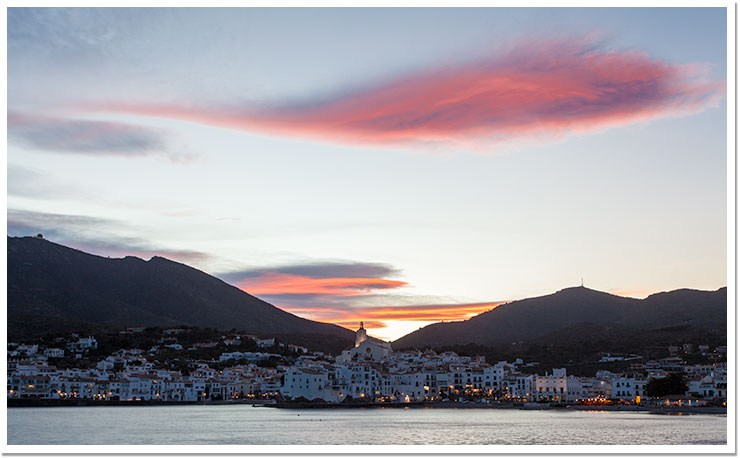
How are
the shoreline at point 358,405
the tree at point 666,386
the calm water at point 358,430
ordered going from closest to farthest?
the calm water at point 358,430 < the shoreline at point 358,405 < the tree at point 666,386

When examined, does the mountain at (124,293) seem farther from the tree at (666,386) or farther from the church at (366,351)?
the tree at (666,386)

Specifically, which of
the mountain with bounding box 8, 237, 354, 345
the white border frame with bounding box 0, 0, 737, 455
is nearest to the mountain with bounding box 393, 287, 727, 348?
the mountain with bounding box 8, 237, 354, 345

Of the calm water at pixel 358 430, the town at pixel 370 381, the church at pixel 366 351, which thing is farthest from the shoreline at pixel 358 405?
the church at pixel 366 351

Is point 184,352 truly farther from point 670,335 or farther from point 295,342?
point 670,335

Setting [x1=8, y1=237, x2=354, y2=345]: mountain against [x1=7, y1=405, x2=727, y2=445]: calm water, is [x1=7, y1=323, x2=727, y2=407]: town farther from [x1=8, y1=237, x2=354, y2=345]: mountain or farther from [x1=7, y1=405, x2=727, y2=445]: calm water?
[x1=8, y1=237, x2=354, y2=345]: mountain
